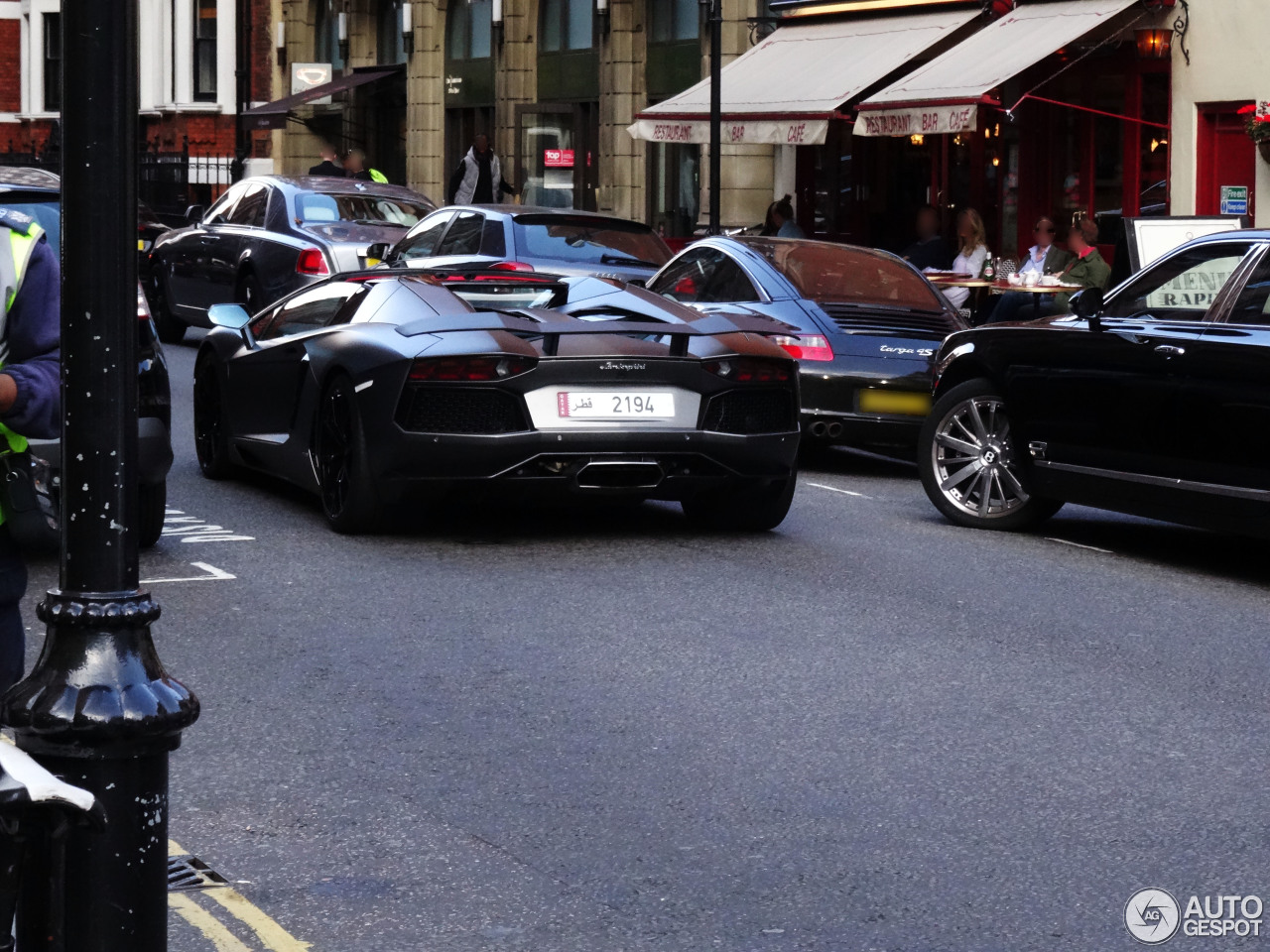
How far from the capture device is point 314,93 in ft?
123

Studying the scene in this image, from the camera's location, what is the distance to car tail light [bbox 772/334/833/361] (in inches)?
495

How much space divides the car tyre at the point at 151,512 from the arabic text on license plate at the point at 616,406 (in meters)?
1.72

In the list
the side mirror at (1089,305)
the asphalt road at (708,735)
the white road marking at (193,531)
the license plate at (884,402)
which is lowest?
the asphalt road at (708,735)

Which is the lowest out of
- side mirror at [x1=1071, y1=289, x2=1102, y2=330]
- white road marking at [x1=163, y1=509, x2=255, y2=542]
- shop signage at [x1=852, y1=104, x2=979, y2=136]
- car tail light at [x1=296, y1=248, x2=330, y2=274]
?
white road marking at [x1=163, y1=509, x2=255, y2=542]

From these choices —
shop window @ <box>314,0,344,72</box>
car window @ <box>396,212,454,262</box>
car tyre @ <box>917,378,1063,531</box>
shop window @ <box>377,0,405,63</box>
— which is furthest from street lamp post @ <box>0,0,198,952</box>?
shop window @ <box>314,0,344,72</box>

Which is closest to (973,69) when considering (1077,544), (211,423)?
(211,423)

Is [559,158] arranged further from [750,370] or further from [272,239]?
[750,370]

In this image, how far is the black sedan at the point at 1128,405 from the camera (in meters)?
8.99

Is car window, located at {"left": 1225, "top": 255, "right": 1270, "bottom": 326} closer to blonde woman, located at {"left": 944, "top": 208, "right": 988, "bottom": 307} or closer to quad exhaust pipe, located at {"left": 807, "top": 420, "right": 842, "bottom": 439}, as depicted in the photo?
quad exhaust pipe, located at {"left": 807, "top": 420, "right": 842, "bottom": 439}

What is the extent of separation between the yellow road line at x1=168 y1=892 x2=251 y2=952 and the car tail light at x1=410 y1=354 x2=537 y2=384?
4.62m

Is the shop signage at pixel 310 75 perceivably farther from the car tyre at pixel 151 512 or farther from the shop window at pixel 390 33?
the car tyre at pixel 151 512

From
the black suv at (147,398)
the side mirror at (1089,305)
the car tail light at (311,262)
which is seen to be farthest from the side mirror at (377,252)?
the side mirror at (1089,305)

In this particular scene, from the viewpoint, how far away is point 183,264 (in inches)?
815

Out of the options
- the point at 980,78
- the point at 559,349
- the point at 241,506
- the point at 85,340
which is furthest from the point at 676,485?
the point at 980,78
